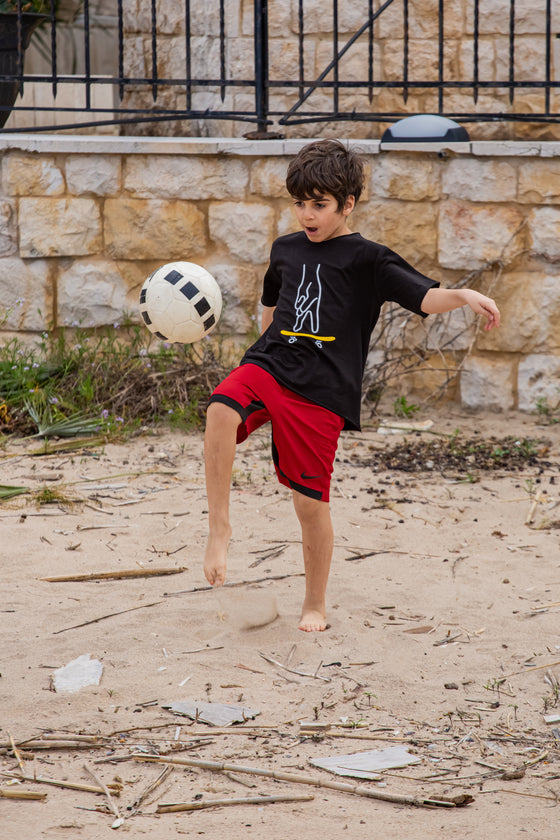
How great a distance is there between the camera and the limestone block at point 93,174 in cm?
580

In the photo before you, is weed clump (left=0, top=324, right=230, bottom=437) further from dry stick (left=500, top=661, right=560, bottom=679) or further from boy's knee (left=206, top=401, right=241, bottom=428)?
dry stick (left=500, top=661, right=560, bottom=679)

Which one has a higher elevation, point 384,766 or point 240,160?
point 240,160

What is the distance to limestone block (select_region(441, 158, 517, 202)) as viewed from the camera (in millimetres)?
5578

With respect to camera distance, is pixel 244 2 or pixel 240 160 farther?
pixel 244 2

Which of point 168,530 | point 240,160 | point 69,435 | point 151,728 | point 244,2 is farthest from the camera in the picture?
point 244,2

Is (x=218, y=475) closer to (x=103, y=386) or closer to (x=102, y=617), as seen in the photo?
(x=102, y=617)

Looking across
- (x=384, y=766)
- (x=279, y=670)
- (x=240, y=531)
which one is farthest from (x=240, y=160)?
(x=384, y=766)

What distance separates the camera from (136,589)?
3.64 metres

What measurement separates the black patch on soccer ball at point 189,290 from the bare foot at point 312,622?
1295 mm

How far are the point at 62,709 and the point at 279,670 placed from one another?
0.70 metres

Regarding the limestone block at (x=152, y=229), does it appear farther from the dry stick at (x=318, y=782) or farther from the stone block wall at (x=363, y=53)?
the dry stick at (x=318, y=782)

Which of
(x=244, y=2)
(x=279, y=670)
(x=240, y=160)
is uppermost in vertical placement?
(x=244, y=2)

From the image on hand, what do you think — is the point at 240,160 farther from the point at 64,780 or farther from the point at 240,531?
the point at 64,780

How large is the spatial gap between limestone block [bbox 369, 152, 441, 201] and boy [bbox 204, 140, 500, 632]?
2.61 meters
